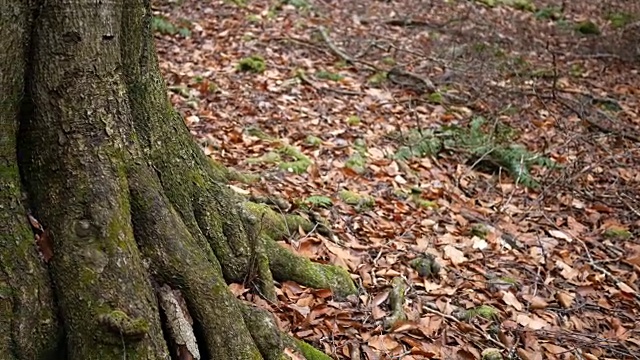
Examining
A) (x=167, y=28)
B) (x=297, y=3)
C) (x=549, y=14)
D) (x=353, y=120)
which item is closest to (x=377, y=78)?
(x=353, y=120)

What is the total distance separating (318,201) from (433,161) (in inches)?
81.2

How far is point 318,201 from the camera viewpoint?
4.81 m

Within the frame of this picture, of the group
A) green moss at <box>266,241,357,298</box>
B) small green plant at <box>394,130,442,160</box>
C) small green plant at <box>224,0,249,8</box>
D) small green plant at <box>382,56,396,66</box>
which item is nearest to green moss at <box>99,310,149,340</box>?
green moss at <box>266,241,357,298</box>

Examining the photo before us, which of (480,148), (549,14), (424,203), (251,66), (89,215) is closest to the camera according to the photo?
(89,215)

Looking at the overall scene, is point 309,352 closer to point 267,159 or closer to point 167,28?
point 267,159

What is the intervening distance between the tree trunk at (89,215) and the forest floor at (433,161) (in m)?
0.63

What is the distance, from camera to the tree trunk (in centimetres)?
224

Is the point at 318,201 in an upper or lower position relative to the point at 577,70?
upper

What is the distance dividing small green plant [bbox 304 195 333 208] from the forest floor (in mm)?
12

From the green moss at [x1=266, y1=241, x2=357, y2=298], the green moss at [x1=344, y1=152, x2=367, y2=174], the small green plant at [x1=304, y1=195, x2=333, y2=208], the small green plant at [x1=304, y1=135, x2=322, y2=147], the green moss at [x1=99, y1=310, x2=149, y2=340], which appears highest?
the green moss at [x1=99, y1=310, x2=149, y2=340]

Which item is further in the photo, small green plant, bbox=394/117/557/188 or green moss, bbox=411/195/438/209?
small green plant, bbox=394/117/557/188

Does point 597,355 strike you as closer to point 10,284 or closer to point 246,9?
point 10,284

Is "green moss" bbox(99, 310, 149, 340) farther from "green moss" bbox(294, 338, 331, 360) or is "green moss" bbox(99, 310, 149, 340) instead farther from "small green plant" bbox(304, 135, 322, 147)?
"small green plant" bbox(304, 135, 322, 147)

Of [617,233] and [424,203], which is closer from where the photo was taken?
[424,203]
